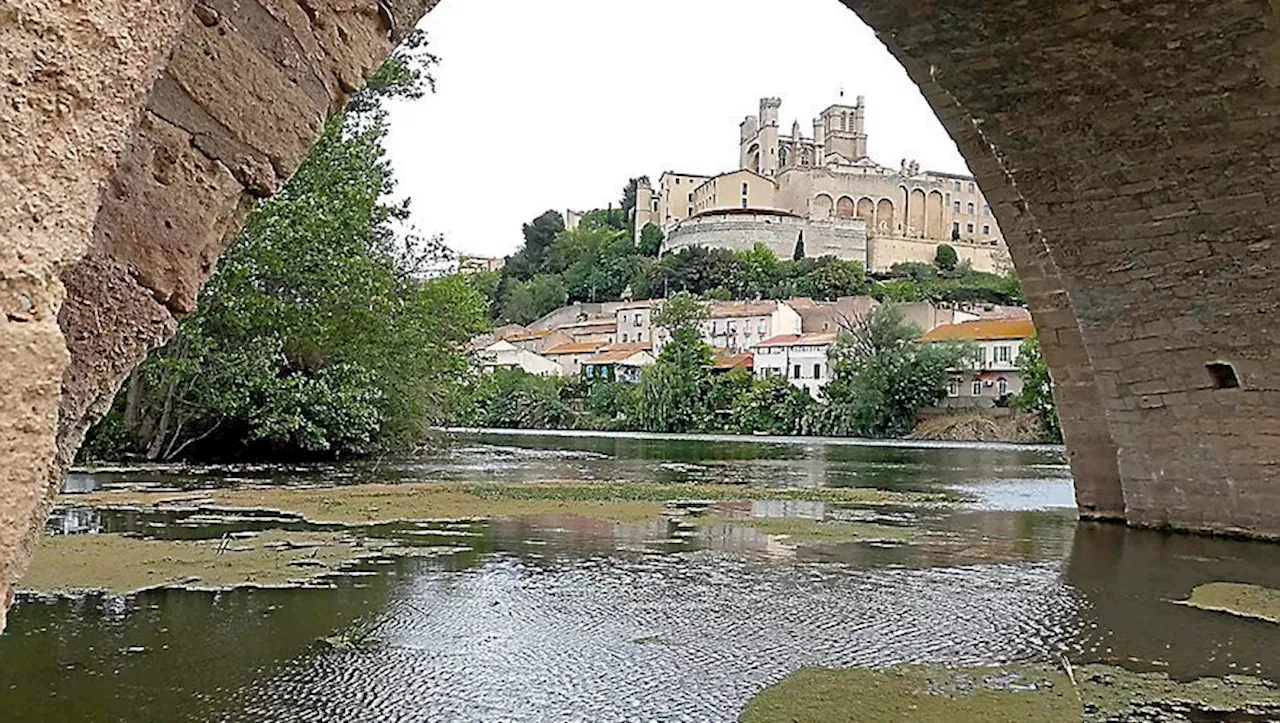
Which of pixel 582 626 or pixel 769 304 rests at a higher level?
pixel 769 304

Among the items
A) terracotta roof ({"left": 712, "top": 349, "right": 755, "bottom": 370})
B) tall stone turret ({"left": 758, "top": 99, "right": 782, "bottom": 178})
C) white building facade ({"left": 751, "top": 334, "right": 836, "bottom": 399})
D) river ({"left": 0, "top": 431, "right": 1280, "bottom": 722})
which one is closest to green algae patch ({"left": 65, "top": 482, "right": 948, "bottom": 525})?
river ({"left": 0, "top": 431, "right": 1280, "bottom": 722})

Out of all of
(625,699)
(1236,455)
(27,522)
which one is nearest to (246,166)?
(27,522)

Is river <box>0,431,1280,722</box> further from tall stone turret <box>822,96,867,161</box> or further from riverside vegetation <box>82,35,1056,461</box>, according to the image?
tall stone turret <box>822,96,867,161</box>

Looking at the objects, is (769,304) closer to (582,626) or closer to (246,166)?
(582,626)

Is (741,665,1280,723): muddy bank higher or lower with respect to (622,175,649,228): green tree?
lower

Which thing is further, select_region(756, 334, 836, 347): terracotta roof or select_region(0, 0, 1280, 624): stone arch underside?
select_region(756, 334, 836, 347): terracotta roof

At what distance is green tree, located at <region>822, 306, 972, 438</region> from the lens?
3831 centimetres

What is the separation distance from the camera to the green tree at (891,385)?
126 ft

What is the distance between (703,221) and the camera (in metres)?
66.6

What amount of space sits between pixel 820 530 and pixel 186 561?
469 cm

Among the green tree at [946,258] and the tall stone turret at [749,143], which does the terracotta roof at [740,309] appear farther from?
the tall stone turret at [749,143]

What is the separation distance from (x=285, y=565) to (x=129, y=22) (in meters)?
6.15

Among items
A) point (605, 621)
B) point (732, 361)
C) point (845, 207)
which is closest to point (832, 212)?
point (845, 207)

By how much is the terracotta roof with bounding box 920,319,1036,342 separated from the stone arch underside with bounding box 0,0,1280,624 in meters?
32.8
